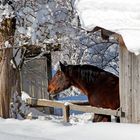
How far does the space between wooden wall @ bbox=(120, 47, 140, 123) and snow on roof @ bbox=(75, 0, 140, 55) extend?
814 millimetres

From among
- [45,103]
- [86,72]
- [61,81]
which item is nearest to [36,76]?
[61,81]

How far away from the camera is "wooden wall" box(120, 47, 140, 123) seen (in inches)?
296

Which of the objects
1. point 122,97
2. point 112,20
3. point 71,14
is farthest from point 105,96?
point 71,14

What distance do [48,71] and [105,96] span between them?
969 cm

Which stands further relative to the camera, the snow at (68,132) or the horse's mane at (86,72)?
the horse's mane at (86,72)

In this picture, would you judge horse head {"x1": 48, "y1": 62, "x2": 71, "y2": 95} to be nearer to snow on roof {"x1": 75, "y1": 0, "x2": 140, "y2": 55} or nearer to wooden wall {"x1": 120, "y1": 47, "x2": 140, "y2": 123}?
wooden wall {"x1": 120, "y1": 47, "x2": 140, "y2": 123}

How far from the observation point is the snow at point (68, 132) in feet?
18.2

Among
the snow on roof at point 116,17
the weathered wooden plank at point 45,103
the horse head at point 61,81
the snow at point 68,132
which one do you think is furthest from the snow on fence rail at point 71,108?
the snow at point 68,132

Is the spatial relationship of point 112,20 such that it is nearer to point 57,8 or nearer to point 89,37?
point 57,8

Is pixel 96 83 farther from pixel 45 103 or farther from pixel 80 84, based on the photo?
pixel 45 103

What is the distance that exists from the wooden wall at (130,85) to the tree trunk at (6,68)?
142 inches

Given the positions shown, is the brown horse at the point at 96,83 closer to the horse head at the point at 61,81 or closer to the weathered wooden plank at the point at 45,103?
the horse head at the point at 61,81

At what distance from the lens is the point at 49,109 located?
18984mm

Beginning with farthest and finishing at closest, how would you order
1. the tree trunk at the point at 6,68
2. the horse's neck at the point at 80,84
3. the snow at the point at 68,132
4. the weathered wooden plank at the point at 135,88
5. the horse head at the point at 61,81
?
the tree trunk at the point at 6,68
the horse head at the point at 61,81
the horse's neck at the point at 80,84
the weathered wooden plank at the point at 135,88
the snow at the point at 68,132
